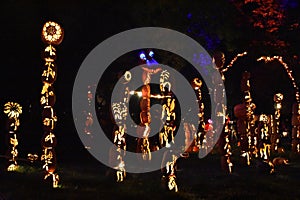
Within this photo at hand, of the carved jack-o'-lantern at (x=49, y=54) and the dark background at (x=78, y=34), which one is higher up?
the dark background at (x=78, y=34)

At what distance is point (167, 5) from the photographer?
1516cm

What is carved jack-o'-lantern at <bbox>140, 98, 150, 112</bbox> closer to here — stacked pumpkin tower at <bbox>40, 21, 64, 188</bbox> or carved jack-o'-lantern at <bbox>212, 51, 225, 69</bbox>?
stacked pumpkin tower at <bbox>40, 21, 64, 188</bbox>

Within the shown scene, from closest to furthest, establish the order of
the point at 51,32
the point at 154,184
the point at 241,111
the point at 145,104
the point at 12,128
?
the point at 51,32 < the point at 145,104 < the point at 154,184 < the point at 12,128 < the point at 241,111

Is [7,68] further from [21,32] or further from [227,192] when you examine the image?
[227,192]

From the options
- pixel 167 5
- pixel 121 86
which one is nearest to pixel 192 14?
pixel 167 5

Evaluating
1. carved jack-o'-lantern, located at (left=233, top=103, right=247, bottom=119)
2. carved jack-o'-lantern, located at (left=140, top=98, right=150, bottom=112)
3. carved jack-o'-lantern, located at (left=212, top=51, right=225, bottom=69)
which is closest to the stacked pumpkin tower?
carved jack-o'-lantern, located at (left=140, top=98, right=150, bottom=112)

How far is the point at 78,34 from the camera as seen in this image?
18062 mm

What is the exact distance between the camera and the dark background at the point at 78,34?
1578 centimetres

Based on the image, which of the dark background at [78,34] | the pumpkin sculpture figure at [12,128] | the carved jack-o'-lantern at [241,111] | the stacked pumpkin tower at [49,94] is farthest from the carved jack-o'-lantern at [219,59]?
the pumpkin sculpture figure at [12,128]

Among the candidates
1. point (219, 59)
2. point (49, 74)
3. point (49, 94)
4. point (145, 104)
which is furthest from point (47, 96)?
point (219, 59)

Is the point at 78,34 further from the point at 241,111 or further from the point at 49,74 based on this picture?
the point at 49,74

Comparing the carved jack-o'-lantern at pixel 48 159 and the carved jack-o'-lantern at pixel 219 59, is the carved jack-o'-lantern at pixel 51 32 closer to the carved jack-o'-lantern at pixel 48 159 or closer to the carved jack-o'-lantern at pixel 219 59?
the carved jack-o'-lantern at pixel 48 159

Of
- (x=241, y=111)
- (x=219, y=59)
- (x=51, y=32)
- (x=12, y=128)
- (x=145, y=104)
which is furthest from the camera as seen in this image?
(x=241, y=111)

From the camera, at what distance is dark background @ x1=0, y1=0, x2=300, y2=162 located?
15.8 meters
